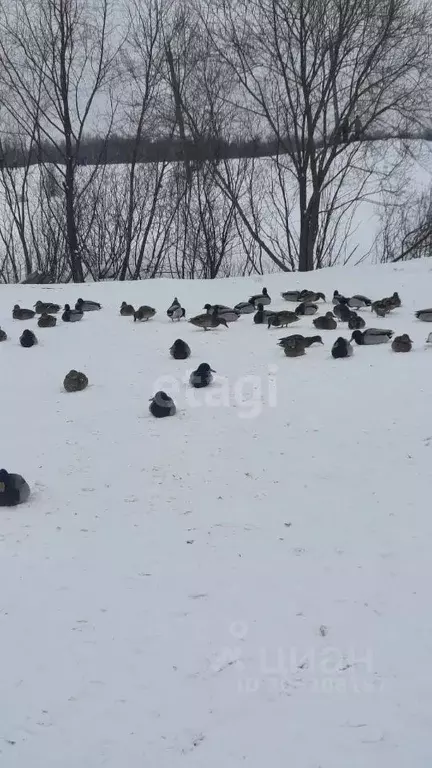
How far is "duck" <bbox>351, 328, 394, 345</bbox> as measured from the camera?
6.98 meters

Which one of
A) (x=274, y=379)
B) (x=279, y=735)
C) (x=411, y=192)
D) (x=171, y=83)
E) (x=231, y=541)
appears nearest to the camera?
(x=279, y=735)

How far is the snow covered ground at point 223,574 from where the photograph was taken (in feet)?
7.34

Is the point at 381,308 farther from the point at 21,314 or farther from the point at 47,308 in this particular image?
the point at 21,314

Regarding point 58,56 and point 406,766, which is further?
point 58,56

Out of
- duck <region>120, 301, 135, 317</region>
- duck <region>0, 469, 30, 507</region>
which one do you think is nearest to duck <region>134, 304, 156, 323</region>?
duck <region>120, 301, 135, 317</region>

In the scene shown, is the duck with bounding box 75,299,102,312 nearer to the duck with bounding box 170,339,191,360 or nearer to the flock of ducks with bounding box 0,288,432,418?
the flock of ducks with bounding box 0,288,432,418

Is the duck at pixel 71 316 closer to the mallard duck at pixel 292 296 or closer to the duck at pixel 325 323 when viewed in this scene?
the mallard duck at pixel 292 296

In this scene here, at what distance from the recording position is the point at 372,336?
22.9 feet

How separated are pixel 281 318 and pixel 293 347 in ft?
4.37

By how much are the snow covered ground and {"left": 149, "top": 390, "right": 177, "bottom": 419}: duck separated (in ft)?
0.38

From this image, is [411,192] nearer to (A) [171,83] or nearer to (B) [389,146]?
(B) [389,146]

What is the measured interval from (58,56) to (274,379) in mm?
11175

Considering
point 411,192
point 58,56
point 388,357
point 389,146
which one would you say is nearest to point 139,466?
point 388,357

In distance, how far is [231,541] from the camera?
11.3 feet
